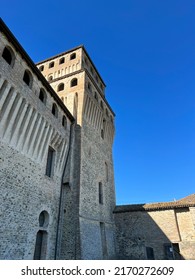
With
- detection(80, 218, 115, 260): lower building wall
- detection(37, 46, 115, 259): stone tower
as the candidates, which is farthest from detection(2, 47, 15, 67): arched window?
detection(80, 218, 115, 260): lower building wall

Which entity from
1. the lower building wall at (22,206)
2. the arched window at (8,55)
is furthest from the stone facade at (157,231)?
the arched window at (8,55)

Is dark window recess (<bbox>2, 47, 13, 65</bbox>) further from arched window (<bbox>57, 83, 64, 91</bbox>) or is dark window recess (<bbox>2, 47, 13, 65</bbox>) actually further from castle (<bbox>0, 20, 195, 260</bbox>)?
arched window (<bbox>57, 83, 64, 91</bbox>)

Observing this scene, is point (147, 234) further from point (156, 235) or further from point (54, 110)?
point (54, 110)

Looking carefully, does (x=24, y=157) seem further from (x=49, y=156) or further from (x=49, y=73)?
(x=49, y=73)

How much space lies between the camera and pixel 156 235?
46.4 ft

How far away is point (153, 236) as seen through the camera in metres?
14.2

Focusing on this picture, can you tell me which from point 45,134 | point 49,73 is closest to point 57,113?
point 45,134

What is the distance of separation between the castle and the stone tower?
0.19 ft

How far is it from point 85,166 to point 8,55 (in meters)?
7.83

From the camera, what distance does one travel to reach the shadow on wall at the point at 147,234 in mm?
13602

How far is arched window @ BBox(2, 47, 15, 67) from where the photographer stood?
28.6 feet

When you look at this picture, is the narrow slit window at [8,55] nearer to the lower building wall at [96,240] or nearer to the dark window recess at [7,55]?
the dark window recess at [7,55]

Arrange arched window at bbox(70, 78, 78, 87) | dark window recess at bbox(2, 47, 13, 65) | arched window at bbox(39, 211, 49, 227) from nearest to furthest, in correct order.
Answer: dark window recess at bbox(2, 47, 13, 65) < arched window at bbox(39, 211, 49, 227) < arched window at bbox(70, 78, 78, 87)

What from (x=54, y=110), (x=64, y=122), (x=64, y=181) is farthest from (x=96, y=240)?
(x=54, y=110)
